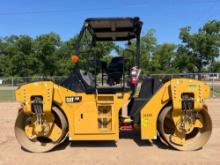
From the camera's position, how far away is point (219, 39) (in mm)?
54844

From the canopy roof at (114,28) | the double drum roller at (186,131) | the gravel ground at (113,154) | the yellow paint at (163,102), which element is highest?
the canopy roof at (114,28)

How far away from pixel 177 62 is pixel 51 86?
50.7m

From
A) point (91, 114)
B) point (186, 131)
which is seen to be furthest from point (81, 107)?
point (186, 131)

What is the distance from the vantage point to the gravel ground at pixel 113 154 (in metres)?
7.30

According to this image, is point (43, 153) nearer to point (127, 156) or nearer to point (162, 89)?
point (127, 156)

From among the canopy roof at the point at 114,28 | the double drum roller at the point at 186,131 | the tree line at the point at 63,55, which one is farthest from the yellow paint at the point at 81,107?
the tree line at the point at 63,55

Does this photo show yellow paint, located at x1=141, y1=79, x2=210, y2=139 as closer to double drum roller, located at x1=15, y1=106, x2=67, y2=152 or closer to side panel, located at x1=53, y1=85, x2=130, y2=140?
side panel, located at x1=53, y1=85, x2=130, y2=140

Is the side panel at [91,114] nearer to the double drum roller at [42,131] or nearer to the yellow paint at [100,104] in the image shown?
the yellow paint at [100,104]

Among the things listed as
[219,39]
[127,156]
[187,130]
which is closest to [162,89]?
[187,130]

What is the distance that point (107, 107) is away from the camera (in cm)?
824

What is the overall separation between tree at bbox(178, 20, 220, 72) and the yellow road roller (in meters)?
47.4

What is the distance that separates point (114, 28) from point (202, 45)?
47.6m

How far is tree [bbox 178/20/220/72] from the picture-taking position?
179 ft

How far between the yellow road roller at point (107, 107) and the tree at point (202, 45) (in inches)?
1865
